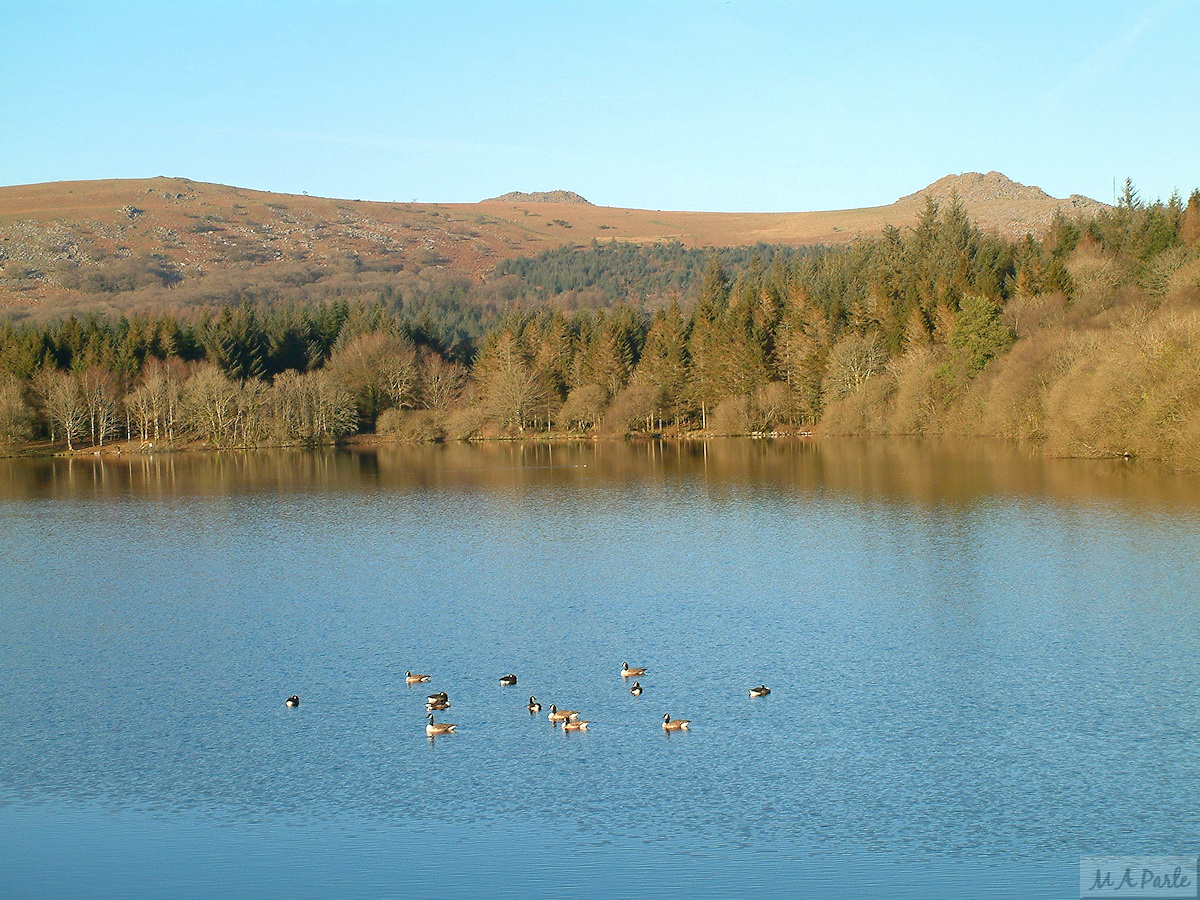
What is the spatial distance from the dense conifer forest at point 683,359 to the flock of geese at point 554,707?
165ft

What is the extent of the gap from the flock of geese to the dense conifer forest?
50.4 meters

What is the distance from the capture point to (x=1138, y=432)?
48562 mm

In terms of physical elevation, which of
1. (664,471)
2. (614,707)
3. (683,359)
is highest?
(683,359)

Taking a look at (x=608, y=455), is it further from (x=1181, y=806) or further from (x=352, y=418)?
(x=1181, y=806)

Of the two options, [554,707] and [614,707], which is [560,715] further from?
[614,707]

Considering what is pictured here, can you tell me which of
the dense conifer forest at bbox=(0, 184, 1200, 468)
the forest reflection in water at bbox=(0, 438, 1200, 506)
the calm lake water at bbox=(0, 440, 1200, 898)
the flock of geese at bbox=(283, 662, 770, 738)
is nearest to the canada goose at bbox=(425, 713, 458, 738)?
the flock of geese at bbox=(283, 662, 770, 738)

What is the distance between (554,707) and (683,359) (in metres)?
79.3

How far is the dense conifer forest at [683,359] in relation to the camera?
73.8 metres

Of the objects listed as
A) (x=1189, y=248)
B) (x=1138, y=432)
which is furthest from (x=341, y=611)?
(x=1189, y=248)

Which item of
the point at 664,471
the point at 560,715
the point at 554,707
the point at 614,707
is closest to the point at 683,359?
the point at 664,471

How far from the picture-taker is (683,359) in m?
95.2

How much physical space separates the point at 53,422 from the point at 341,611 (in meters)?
76.0

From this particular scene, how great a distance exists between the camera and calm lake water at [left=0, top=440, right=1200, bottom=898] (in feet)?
41.0

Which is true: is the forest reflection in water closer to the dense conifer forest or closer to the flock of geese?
the dense conifer forest
